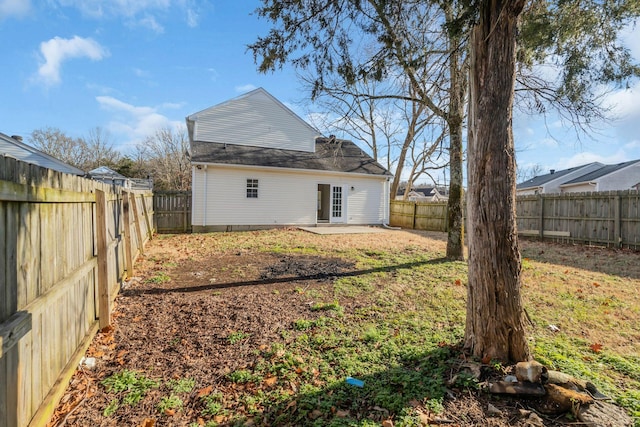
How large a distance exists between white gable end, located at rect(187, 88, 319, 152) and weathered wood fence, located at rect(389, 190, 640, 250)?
1045 cm

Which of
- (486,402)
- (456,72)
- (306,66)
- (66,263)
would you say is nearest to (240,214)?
(306,66)

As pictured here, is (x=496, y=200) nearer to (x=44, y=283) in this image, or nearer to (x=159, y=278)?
(x=44, y=283)

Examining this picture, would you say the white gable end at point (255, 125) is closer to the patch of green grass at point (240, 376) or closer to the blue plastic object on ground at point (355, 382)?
the patch of green grass at point (240, 376)

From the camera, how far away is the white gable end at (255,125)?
14203 mm

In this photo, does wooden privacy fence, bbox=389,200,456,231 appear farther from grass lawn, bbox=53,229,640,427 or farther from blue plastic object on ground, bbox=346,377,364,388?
blue plastic object on ground, bbox=346,377,364,388

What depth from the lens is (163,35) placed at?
31.7 ft

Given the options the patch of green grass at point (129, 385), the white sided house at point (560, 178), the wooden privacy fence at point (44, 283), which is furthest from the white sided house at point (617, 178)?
the wooden privacy fence at point (44, 283)

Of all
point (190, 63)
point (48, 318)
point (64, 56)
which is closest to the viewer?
point (48, 318)

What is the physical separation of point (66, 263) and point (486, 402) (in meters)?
3.52

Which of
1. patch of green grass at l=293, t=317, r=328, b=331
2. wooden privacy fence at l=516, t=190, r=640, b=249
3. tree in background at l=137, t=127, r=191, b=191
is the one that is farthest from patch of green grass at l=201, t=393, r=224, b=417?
tree in background at l=137, t=127, r=191, b=191

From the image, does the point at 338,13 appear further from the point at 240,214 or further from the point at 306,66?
the point at 240,214

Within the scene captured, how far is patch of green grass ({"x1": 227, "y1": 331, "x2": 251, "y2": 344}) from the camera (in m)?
3.30

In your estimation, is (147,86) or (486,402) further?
(147,86)

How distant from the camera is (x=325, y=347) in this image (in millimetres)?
3133
